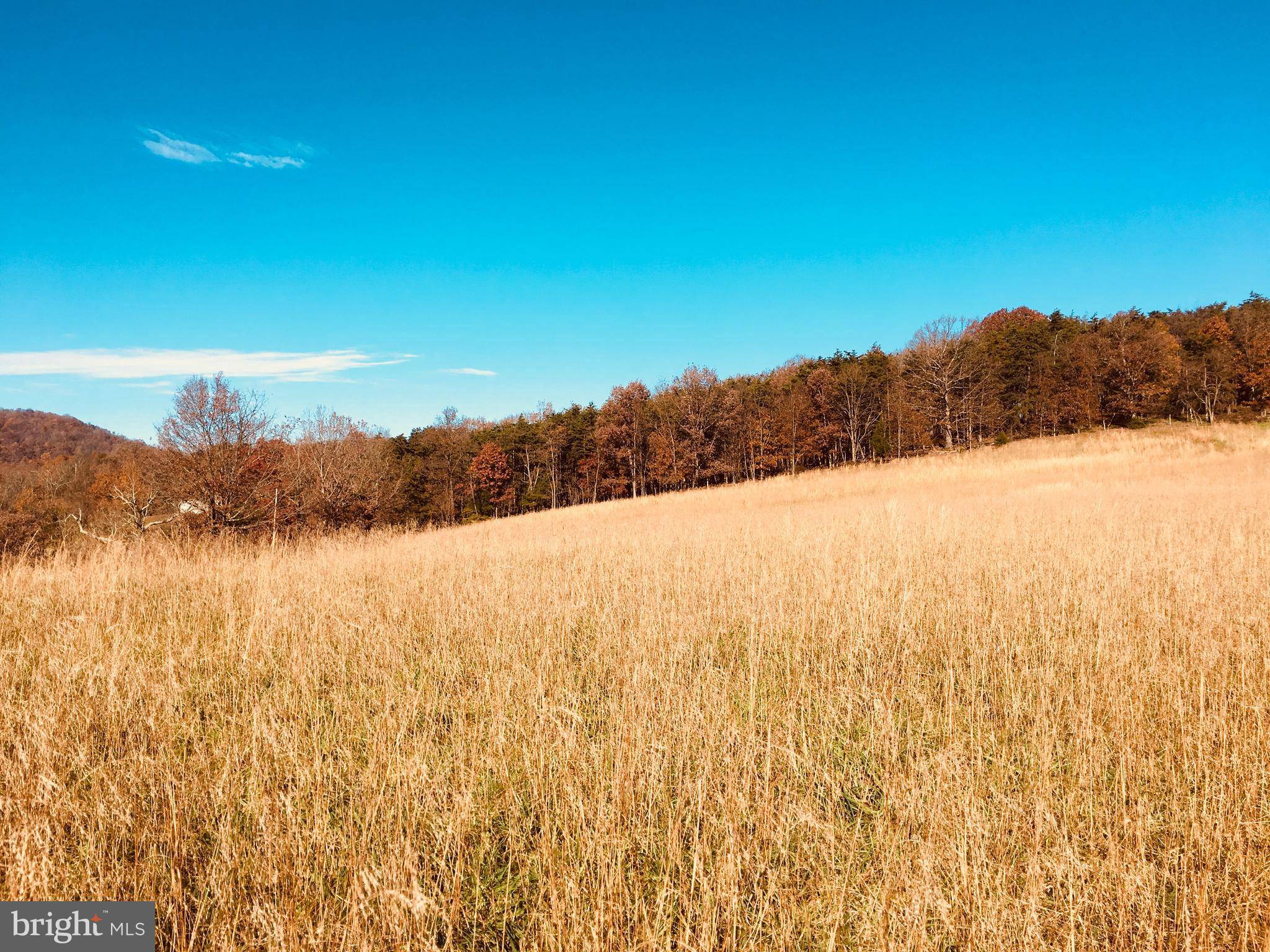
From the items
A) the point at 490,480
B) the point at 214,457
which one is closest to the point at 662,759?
the point at 214,457

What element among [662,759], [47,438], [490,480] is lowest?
[662,759]

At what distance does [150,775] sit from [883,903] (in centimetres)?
355

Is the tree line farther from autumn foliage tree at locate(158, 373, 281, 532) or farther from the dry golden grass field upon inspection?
the dry golden grass field

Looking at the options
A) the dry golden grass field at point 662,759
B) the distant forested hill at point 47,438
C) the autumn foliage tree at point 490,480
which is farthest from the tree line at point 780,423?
the dry golden grass field at point 662,759

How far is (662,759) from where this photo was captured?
2.87 meters

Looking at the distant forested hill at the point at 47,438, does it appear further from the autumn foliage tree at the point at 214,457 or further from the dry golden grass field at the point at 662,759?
the dry golden grass field at the point at 662,759

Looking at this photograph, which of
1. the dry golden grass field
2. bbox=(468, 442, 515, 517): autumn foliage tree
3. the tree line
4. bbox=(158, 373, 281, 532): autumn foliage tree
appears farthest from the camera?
bbox=(468, 442, 515, 517): autumn foliage tree

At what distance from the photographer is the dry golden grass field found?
2037 millimetres

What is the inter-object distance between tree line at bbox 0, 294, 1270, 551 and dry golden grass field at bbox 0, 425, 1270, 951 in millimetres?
29600

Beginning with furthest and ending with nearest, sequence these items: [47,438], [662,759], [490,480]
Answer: [47,438]
[490,480]
[662,759]

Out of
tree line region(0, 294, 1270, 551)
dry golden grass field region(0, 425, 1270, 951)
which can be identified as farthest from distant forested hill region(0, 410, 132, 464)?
dry golden grass field region(0, 425, 1270, 951)

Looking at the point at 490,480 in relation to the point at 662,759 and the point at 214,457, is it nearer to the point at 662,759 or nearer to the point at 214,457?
the point at 214,457

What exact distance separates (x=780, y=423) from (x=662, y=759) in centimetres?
5329

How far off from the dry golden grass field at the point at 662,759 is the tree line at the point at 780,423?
29.6m
